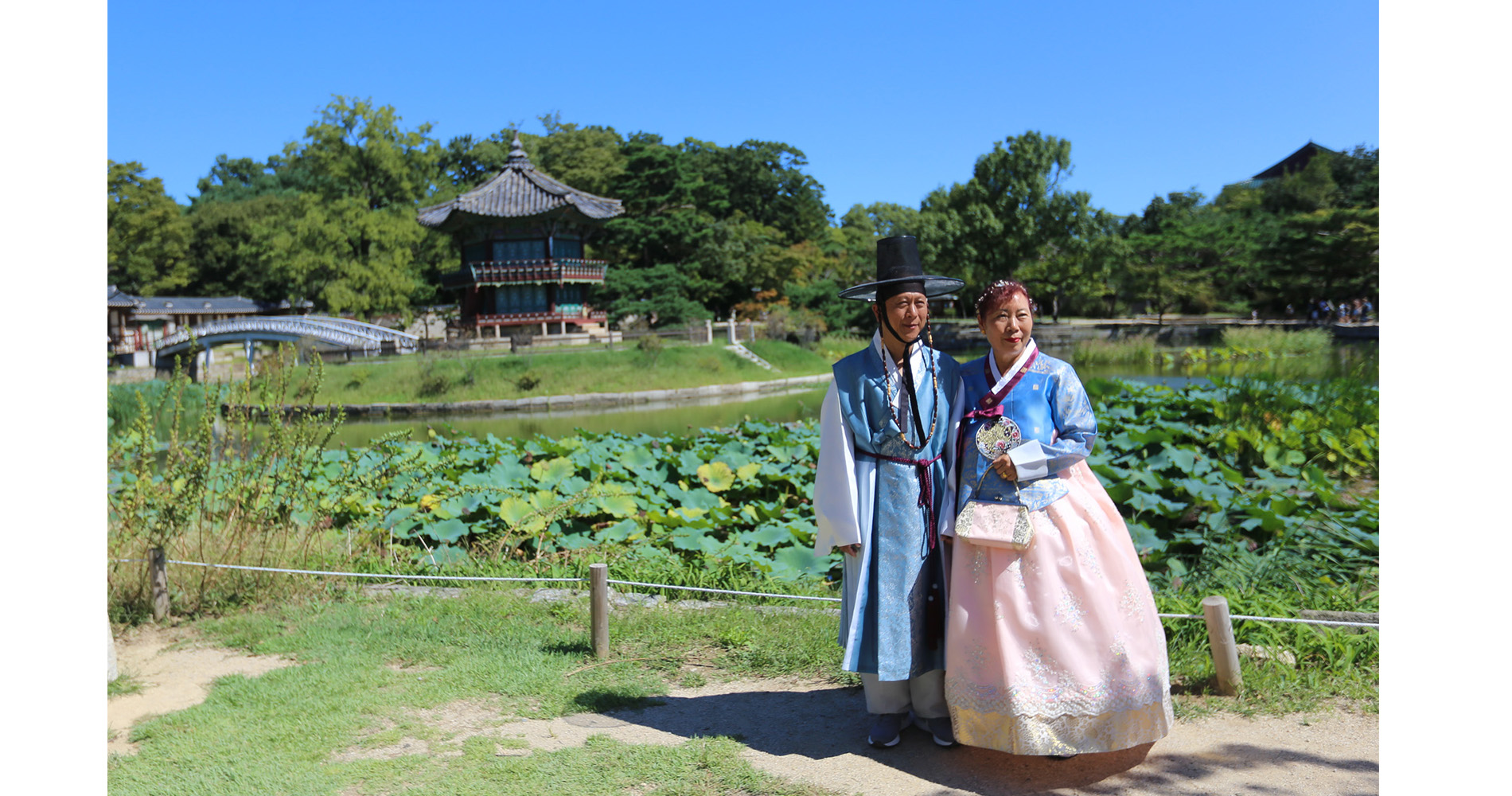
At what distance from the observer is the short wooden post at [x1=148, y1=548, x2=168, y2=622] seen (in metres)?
4.00

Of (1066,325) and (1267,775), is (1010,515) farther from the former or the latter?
(1066,325)

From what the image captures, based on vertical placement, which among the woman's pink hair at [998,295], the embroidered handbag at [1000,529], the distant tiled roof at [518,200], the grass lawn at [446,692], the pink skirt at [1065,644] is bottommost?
the grass lawn at [446,692]

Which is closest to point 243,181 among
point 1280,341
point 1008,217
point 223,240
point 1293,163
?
point 223,240

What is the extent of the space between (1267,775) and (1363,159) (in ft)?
123

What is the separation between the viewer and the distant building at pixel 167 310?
28.6 metres

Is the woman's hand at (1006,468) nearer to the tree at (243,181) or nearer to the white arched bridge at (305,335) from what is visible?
the white arched bridge at (305,335)

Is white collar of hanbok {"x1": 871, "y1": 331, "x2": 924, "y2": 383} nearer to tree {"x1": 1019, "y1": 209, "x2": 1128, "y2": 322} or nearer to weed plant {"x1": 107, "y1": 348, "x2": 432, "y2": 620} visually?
weed plant {"x1": 107, "y1": 348, "x2": 432, "y2": 620}

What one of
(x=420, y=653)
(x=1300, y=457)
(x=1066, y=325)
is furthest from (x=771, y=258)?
(x=420, y=653)

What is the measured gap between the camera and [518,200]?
25.3m

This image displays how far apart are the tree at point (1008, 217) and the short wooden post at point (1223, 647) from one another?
26.0m

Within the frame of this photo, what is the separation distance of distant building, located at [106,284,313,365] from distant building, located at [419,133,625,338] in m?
4.86

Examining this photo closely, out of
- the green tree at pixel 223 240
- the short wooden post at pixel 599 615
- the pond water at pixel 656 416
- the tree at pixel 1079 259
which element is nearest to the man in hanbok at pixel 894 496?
the short wooden post at pixel 599 615

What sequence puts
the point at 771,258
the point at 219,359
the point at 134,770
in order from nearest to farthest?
the point at 134,770
the point at 219,359
the point at 771,258

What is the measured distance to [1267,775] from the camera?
91.7 inches
